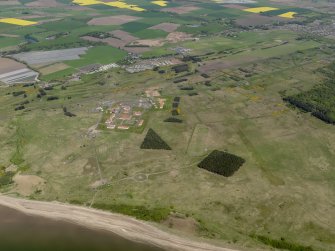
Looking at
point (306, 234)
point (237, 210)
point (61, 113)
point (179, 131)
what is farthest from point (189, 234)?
point (61, 113)

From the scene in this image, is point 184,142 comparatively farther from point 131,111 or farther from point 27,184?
point 27,184

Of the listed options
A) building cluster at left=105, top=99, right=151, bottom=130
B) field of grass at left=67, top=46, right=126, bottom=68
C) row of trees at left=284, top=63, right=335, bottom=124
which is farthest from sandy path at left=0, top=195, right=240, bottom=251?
A: field of grass at left=67, top=46, right=126, bottom=68

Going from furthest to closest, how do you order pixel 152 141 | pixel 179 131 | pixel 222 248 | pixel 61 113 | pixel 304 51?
pixel 304 51 < pixel 61 113 < pixel 179 131 < pixel 152 141 < pixel 222 248

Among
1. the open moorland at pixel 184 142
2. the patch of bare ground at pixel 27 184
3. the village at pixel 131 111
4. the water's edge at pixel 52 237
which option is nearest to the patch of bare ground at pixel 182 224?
the open moorland at pixel 184 142

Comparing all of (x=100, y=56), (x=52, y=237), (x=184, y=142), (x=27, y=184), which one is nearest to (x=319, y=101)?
(x=184, y=142)

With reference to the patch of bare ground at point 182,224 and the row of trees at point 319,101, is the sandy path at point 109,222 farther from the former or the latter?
the row of trees at point 319,101

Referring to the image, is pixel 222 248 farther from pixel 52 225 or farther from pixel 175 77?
pixel 175 77
